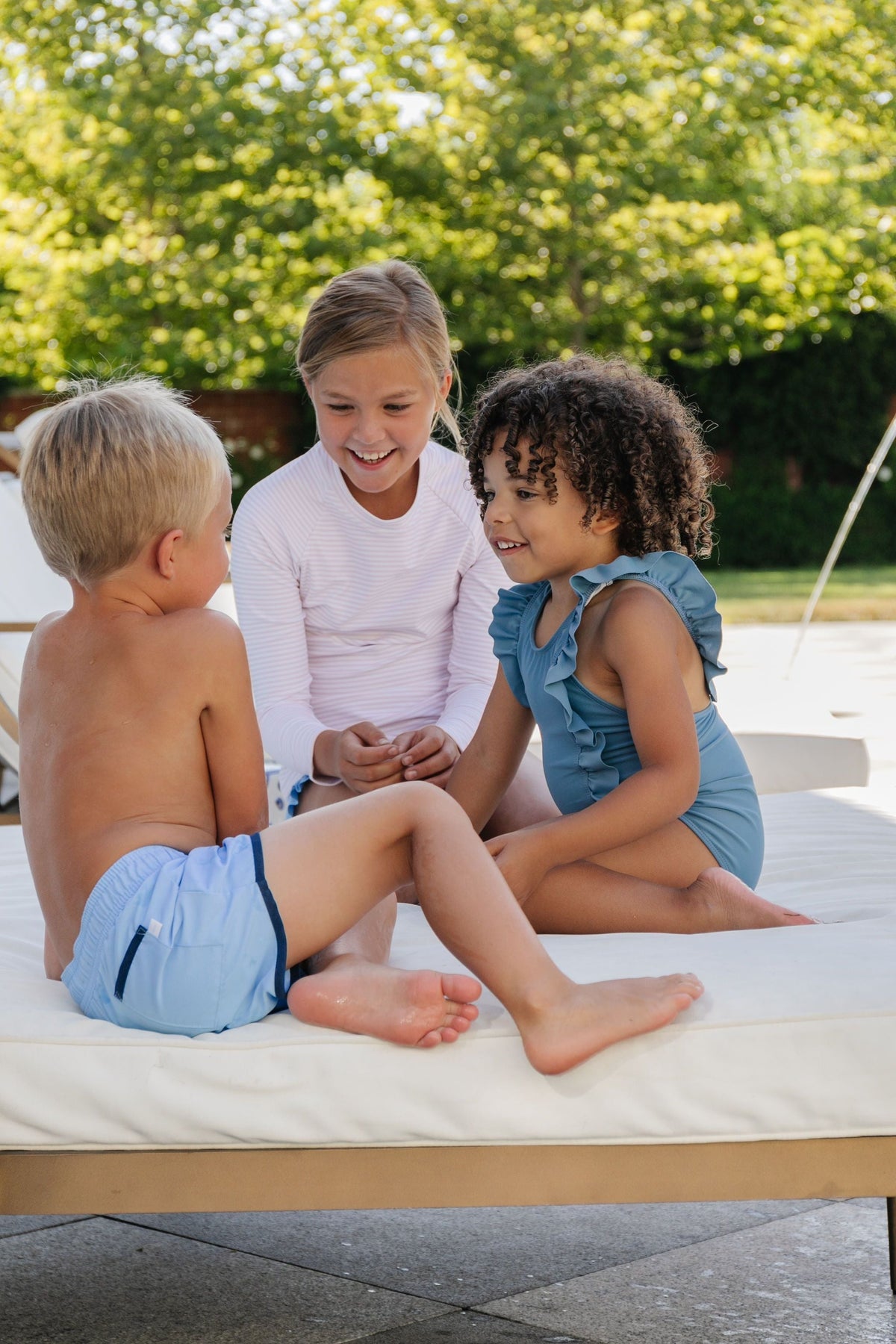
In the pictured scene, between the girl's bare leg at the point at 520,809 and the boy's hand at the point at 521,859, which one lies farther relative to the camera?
the girl's bare leg at the point at 520,809

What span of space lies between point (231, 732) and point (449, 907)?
0.39 metres

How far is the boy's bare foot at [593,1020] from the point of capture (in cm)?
156

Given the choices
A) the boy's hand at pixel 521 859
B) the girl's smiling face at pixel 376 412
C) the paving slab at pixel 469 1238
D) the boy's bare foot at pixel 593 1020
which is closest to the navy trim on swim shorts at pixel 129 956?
the boy's bare foot at pixel 593 1020

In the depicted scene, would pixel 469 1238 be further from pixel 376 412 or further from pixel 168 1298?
pixel 376 412

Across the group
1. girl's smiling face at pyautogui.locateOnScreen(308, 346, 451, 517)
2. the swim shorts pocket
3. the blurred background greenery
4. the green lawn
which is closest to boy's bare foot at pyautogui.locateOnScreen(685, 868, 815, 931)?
the swim shorts pocket

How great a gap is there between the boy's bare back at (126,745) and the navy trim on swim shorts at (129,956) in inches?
4.7

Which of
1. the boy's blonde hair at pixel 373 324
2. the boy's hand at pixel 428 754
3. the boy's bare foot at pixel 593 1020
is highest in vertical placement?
the boy's blonde hair at pixel 373 324

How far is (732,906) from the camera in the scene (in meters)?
2.03

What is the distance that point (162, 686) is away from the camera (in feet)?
5.92

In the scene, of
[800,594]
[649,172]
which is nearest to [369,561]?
[800,594]

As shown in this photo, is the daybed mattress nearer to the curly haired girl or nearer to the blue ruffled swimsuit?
the curly haired girl

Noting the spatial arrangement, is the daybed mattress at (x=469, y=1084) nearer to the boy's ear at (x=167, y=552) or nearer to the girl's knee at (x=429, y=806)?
the girl's knee at (x=429, y=806)

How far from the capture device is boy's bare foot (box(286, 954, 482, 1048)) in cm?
158

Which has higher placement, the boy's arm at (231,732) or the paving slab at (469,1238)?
the boy's arm at (231,732)
